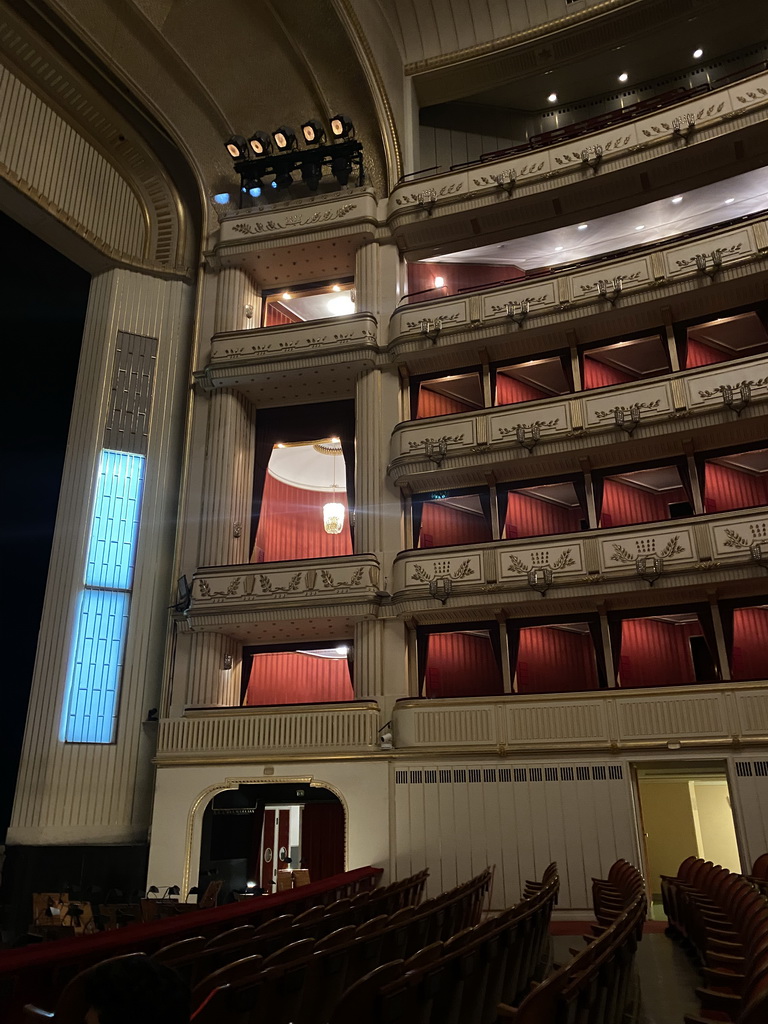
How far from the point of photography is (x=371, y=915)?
4.86 metres

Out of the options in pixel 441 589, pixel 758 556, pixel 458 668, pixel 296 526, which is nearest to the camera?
pixel 758 556

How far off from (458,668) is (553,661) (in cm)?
146

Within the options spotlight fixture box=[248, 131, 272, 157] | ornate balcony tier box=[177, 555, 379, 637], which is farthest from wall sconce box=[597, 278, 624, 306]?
spotlight fixture box=[248, 131, 272, 157]

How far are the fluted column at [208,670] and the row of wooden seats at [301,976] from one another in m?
7.94

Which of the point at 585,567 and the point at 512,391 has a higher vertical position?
the point at 512,391

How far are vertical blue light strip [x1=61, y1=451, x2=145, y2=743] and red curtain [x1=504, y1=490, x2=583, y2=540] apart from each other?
5865mm

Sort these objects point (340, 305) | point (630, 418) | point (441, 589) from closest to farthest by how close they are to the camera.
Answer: point (441, 589), point (630, 418), point (340, 305)

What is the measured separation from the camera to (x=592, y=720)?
30.8 ft

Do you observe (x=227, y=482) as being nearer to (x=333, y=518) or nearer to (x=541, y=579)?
(x=333, y=518)

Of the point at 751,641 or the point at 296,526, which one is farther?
the point at 296,526

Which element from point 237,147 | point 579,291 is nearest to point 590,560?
point 579,291

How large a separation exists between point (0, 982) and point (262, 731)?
25.5 feet

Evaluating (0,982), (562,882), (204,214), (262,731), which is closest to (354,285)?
(204,214)

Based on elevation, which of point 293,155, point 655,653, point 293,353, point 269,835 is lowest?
point 269,835
